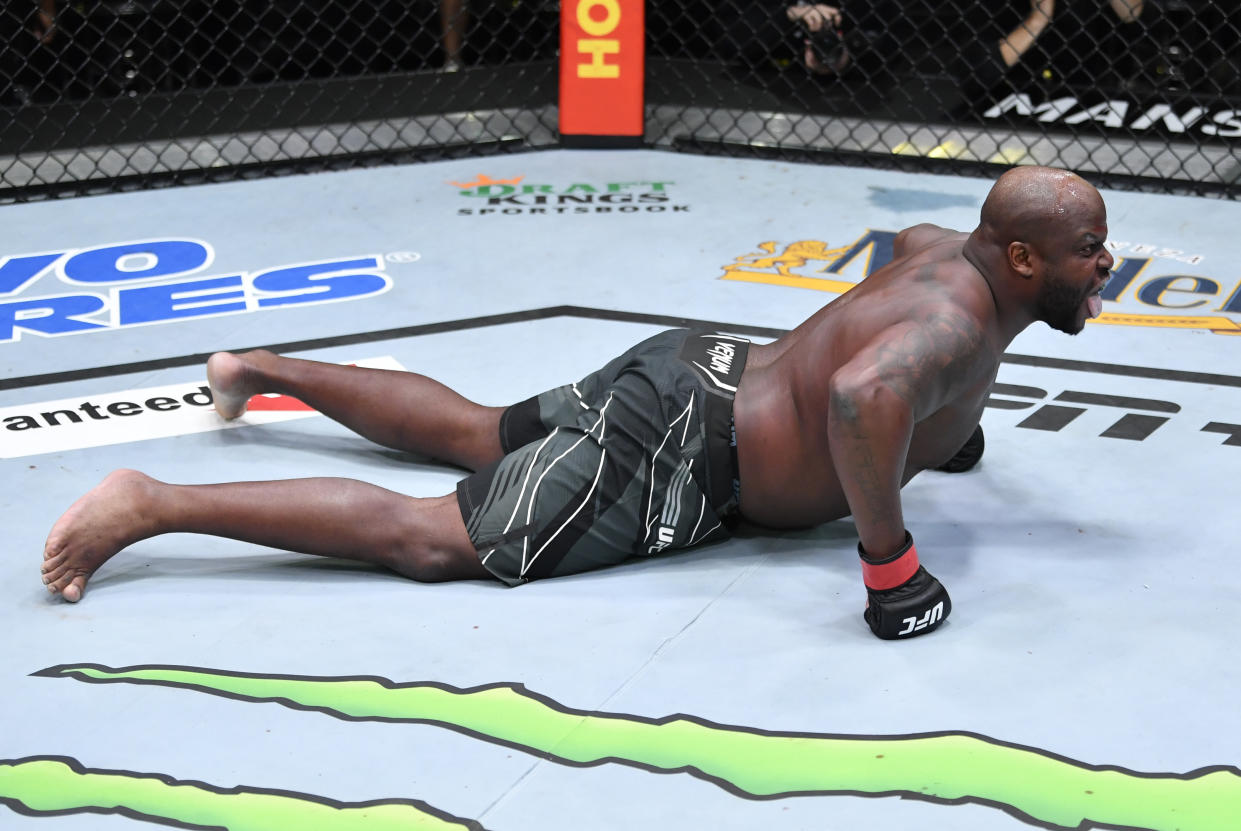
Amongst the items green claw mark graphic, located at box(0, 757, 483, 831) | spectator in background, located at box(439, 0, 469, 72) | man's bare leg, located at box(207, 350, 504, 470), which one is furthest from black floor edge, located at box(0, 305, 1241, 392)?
spectator in background, located at box(439, 0, 469, 72)

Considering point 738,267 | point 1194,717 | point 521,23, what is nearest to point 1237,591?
point 1194,717

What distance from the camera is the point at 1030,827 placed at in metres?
1.50

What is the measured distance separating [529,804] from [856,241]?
91.3 inches

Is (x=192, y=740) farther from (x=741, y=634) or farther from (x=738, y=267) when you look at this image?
(x=738, y=267)

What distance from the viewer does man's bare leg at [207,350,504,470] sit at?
2340 millimetres

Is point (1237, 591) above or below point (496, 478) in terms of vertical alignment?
below

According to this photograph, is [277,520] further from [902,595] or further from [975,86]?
[975,86]

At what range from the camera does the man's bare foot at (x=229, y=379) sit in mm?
2400

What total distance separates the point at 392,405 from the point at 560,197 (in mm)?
1695

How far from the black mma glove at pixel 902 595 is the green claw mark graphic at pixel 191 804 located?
0.66 metres

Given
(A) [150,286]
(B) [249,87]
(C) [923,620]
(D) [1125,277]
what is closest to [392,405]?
(C) [923,620]

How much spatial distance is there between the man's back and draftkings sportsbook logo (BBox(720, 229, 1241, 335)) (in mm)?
1162

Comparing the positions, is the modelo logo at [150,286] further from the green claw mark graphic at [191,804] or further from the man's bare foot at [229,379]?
the green claw mark graphic at [191,804]

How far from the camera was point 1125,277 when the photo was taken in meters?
3.27
